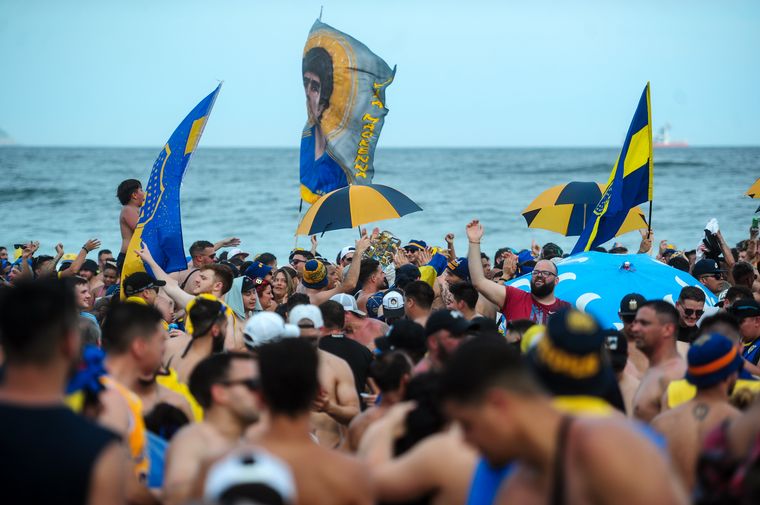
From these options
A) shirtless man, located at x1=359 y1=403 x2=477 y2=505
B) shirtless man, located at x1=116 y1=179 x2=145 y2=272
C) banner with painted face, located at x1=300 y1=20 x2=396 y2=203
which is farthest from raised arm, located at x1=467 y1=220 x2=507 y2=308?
shirtless man, located at x1=359 y1=403 x2=477 y2=505

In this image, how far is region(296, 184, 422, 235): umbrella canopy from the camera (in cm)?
1026

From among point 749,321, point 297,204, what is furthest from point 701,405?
point 297,204

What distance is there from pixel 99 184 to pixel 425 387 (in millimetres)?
57195

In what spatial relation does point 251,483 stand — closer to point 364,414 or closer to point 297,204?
point 364,414

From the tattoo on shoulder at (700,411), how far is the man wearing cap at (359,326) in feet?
10.6

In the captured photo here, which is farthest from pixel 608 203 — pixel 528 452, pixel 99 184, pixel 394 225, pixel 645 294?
pixel 99 184

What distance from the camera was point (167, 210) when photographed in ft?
28.7

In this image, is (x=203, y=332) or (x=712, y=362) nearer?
(x=712, y=362)

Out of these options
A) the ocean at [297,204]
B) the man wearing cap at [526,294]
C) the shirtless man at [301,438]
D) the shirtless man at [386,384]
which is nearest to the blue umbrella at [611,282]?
the man wearing cap at [526,294]

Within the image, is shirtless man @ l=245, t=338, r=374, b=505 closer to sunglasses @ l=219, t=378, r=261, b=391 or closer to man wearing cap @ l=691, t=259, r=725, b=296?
sunglasses @ l=219, t=378, r=261, b=391

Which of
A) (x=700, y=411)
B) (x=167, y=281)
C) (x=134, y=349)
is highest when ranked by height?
(x=134, y=349)

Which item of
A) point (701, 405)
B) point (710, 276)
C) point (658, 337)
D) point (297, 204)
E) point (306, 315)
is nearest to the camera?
point (701, 405)

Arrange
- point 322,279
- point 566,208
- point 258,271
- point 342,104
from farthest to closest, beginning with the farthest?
point 566,208
point 342,104
point 322,279
point 258,271

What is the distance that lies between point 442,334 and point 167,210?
158 inches
